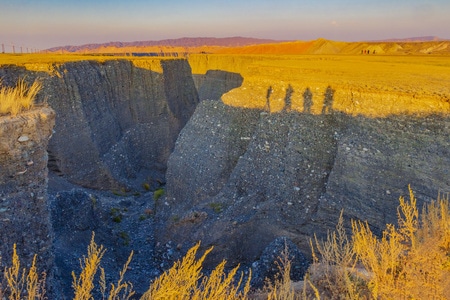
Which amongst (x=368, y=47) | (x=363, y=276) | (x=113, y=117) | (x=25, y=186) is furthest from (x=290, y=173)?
(x=368, y=47)

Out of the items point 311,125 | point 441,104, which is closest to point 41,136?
point 311,125

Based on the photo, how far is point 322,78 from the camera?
13422 millimetres

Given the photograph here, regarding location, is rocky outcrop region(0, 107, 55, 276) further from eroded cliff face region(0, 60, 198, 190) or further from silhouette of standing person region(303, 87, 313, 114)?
eroded cliff face region(0, 60, 198, 190)

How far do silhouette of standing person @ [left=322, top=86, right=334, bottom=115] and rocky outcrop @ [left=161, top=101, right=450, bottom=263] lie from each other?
0.23m

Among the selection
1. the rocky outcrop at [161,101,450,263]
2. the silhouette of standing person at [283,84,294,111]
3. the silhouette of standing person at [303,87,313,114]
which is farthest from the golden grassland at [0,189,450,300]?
the silhouette of standing person at [283,84,294,111]

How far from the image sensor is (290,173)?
454 inches

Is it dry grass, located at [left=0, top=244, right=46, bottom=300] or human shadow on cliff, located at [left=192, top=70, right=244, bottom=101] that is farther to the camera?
human shadow on cliff, located at [left=192, top=70, right=244, bottom=101]

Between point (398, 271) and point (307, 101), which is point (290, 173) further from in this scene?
point (398, 271)

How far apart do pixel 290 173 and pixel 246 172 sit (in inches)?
63.6

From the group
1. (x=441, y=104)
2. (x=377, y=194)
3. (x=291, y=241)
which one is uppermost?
(x=441, y=104)

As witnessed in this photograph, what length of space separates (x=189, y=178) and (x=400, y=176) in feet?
23.5

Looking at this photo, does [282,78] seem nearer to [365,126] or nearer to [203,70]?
[365,126]

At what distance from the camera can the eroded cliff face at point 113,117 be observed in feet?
59.8

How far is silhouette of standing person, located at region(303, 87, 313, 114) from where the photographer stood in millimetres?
12155
